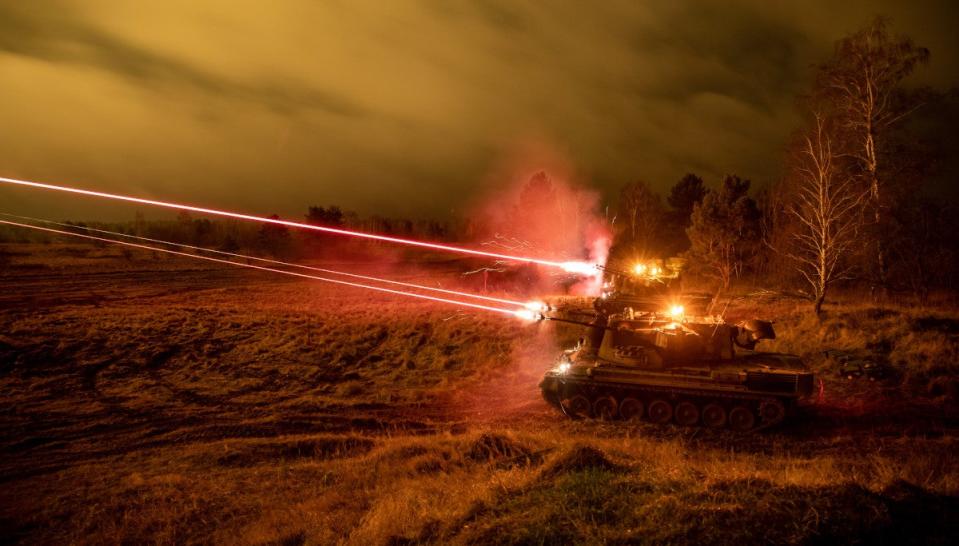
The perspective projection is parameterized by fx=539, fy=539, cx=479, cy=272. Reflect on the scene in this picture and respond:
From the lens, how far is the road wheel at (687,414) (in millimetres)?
13172

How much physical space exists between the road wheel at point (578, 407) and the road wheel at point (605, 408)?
20 centimetres

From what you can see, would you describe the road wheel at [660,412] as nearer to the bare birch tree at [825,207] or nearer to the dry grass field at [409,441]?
the dry grass field at [409,441]

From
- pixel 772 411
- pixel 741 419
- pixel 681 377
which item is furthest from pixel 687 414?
pixel 772 411

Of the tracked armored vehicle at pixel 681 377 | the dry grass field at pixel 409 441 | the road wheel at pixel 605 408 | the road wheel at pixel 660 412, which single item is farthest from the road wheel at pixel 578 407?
the road wheel at pixel 660 412

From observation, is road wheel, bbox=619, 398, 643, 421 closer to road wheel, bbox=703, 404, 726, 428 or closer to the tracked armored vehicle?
the tracked armored vehicle

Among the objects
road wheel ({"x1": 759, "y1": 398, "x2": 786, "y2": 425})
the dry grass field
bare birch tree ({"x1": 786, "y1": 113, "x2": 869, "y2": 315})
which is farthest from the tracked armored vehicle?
bare birch tree ({"x1": 786, "y1": 113, "x2": 869, "y2": 315})

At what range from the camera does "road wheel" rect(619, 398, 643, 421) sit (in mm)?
13555

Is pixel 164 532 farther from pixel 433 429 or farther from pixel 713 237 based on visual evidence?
pixel 713 237

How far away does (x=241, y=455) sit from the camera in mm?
11867

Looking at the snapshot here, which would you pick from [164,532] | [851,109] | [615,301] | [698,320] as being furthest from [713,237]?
[164,532]

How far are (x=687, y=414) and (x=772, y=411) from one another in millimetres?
1862

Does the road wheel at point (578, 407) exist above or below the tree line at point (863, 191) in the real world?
below

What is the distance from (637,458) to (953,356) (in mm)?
14044

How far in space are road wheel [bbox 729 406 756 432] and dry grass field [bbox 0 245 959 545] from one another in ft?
1.10
